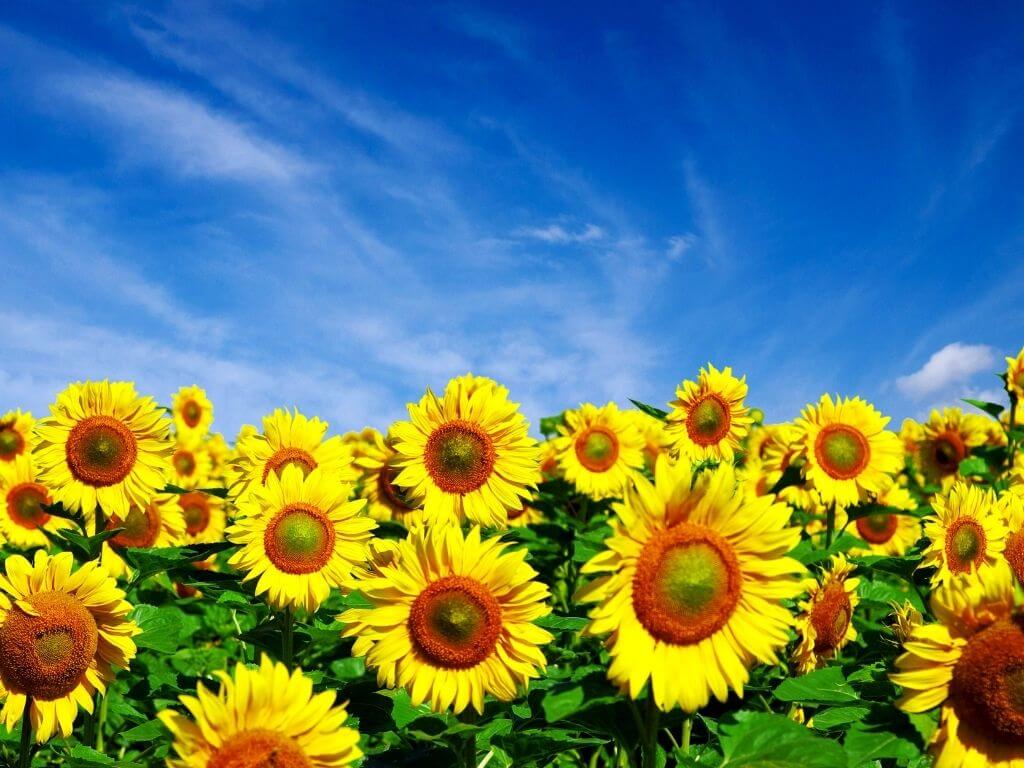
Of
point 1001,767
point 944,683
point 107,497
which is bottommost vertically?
point 1001,767

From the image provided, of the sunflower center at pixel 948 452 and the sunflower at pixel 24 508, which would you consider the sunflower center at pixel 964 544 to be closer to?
the sunflower center at pixel 948 452

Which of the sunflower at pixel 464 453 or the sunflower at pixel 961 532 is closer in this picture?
the sunflower at pixel 961 532

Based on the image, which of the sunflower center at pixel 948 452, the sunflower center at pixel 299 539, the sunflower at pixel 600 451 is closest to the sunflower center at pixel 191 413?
the sunflower at pixel 600 451

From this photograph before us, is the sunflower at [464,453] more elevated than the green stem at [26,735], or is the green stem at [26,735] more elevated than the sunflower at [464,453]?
the sunflower at [464,453]

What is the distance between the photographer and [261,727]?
2.97 meters

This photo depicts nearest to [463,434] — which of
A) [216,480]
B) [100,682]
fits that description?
[100,682]

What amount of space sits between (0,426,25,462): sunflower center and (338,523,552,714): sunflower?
660cm

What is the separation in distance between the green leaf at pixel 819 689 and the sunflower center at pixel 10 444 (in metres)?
8.04

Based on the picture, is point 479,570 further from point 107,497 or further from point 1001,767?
point 107,497

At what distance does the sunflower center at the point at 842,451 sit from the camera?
7.23 meters

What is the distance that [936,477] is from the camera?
35.2ft

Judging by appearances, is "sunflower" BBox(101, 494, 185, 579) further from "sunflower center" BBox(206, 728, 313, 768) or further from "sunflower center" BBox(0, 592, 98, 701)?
"sunflower center" BBox(206, 728, 313, 768)

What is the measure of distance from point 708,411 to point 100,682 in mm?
4754

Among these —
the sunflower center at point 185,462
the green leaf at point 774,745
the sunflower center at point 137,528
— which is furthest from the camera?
the sunflower center at point 185,462
